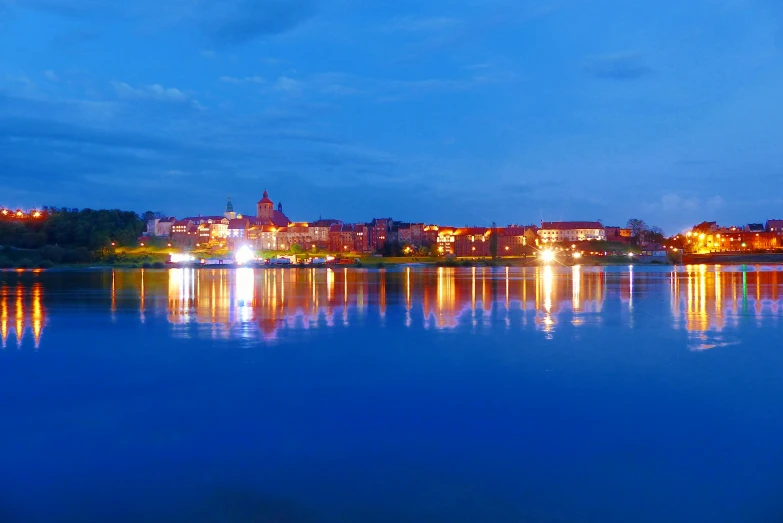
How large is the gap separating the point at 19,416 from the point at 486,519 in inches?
229

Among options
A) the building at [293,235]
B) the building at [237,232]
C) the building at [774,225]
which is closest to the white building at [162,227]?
the building at [237,232]

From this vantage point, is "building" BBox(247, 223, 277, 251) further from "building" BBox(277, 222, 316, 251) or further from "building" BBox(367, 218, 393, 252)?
"building" BBox(367, 218, 393, 252)

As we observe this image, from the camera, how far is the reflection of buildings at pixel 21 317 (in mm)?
14812

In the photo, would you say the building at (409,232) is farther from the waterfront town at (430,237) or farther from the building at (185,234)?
the building at (185,234)

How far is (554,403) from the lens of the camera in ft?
27.8

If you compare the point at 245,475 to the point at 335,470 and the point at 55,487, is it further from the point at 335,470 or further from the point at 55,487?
the point at 55,487

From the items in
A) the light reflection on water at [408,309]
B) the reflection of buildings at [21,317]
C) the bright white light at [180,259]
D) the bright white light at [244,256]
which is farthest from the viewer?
the bright white light at [244,256]

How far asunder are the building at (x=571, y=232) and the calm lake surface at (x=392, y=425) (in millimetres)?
126675

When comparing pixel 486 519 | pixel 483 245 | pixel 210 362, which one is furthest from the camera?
pixel 483 245

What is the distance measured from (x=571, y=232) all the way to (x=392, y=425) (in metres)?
138

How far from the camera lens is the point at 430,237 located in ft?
434

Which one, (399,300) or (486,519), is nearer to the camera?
(486,519)

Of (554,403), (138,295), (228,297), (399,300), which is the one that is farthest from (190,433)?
(138,295)

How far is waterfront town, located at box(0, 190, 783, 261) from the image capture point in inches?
4811
